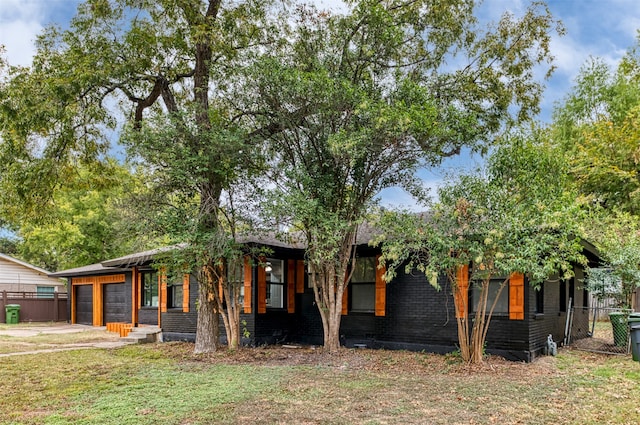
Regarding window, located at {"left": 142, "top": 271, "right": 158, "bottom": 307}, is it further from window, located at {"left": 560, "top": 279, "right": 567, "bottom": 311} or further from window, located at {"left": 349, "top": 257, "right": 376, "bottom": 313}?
window, located at {"left": 560, "top": 279, "right": 567, "bottom": 311}

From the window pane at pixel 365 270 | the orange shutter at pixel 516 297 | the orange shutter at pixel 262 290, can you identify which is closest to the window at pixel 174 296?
the orange shutter at pixel 262 290

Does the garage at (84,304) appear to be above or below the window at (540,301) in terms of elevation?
below

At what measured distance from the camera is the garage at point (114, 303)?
1845 centimetres

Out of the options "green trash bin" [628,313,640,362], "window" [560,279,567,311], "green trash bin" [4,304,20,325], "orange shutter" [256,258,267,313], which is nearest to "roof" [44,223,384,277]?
"orange shutter" [256,258,267,313]

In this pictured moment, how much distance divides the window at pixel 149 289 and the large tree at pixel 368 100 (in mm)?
7681

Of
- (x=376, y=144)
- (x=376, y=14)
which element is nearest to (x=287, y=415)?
(x=376, y=144)

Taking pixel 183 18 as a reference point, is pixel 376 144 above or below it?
below

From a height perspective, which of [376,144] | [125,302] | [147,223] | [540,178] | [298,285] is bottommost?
[125,302]

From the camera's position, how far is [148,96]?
11188mm

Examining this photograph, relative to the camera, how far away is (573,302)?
40.7 ft

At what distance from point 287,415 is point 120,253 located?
24311 millimetres

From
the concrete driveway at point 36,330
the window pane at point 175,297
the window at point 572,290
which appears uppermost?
the window at point 572,290

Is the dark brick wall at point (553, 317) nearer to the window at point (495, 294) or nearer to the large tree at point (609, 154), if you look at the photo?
the window at point (495, 294)

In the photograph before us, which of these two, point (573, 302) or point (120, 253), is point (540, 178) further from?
point (120, 253)
